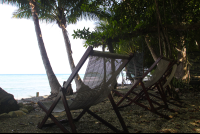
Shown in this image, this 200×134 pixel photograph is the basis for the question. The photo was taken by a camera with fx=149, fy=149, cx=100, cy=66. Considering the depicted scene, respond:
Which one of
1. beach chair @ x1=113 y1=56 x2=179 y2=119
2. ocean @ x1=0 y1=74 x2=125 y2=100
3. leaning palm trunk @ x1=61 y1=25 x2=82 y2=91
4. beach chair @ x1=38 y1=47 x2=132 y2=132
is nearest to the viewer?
beach chair @ x1=38 y1=47 x2=132 y2=132

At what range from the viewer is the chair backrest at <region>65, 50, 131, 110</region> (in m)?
1.71

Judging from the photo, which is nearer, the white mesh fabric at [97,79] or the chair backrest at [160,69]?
the white mesh fabric at [97,79]

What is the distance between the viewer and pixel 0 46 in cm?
4712

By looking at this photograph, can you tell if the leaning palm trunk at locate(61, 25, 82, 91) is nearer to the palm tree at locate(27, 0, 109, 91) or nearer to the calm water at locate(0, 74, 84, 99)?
the palm tree at locate(27, 0, 109, 91)

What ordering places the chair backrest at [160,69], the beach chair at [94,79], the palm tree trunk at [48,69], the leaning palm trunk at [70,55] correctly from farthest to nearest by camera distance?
the leaning palm trunk at [70,55], the palm tree trunk at [48,69], the chair backrest at [160,69], the beach chair at [94,79]

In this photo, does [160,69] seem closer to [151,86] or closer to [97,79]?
[151,86]

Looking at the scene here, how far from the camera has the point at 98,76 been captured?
6.02ft

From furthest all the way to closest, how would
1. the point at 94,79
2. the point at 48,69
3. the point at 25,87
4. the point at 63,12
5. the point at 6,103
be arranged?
the point at 25,87, the point at 63,12, the point at 48,69, the point at 6,103, the point at 94,79

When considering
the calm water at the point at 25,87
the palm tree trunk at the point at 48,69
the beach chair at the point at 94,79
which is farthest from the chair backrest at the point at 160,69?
the calm water at the point at 25,87

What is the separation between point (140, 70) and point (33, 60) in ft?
173

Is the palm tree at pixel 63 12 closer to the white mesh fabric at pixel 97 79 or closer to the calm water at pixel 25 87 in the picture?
the calm water at pixel 25 87

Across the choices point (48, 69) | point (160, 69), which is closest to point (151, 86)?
point (160, 69)

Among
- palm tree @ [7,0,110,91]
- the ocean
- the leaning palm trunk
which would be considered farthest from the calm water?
palm tree @ [7,0,110,91]

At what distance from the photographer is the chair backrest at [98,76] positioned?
1.71 metres
